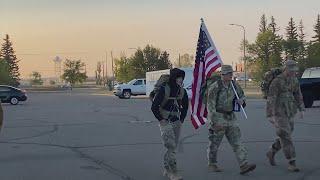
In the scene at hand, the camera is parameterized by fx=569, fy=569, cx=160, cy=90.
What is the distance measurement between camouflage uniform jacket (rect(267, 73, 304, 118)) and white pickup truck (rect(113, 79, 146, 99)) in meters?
39.1

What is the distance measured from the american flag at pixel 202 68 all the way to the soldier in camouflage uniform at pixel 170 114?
4.16ft

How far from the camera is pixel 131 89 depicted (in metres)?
48.7

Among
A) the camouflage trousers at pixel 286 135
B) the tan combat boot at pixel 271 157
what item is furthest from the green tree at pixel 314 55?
the camouflage trousers at pixel 286 135

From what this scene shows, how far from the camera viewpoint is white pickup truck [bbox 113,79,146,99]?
4819 cm

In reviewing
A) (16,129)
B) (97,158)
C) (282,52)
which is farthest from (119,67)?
(97,158)

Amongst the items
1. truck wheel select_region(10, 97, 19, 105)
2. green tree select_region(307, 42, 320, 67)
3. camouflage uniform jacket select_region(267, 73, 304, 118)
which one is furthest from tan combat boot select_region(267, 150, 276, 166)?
green tree select_region(307, 42, 320, 67)

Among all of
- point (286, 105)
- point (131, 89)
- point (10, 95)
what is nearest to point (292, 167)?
point (286, 105)

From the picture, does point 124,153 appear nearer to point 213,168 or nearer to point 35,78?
point 213,168

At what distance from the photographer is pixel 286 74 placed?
9102mm

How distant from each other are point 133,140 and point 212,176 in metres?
5.37

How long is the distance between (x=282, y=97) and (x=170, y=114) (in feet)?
6.53

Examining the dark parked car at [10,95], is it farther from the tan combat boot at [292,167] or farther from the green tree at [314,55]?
the green tree at [314,55]

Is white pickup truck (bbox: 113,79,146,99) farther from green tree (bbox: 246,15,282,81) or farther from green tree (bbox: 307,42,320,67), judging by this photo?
green tree (bbox: 307,42,320,67)

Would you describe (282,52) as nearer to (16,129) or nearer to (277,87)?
(16,129)
